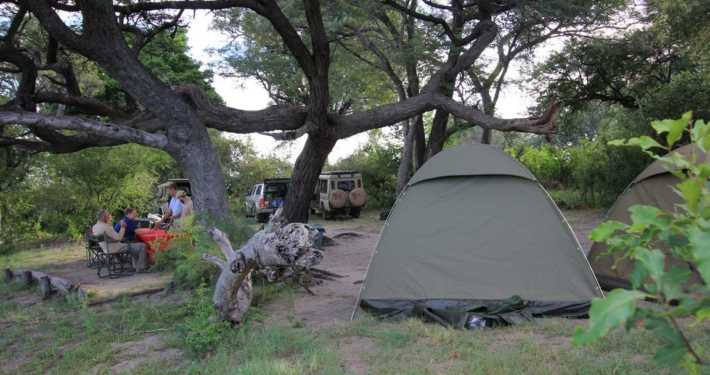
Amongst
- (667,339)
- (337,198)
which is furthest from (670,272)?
(337,198)

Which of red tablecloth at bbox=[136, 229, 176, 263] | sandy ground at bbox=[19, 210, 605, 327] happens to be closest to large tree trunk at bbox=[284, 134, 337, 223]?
sandy ground at bbox=[19, 210, 605, 327]

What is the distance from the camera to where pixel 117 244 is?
8.63 meters

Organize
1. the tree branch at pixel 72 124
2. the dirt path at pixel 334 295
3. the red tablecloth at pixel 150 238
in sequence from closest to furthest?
the dirt path at pixel 334 295 < the tree branch at pixel 72 124 < the red tablecloth at pixel 150 238

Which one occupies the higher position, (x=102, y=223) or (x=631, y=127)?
(x=631, y=127)

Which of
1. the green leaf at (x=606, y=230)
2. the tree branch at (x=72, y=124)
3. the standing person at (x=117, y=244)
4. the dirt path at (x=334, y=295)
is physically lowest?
the dirt path at (x=334, y=295)

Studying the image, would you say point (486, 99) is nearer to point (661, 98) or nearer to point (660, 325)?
point (661, 98)

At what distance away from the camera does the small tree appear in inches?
49.4

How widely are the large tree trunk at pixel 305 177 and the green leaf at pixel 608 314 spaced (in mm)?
8667

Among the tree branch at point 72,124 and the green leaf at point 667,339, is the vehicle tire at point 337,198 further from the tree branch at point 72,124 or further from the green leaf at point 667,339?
the green leaf at point 667,339

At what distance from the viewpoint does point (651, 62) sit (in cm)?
1458

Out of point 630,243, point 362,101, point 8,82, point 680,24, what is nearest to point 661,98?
point 680,24

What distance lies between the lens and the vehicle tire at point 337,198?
724 inches

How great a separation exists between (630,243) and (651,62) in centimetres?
1555

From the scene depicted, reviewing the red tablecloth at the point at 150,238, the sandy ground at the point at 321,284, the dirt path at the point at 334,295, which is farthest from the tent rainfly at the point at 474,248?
the red tablecloth at the point at 150,238
